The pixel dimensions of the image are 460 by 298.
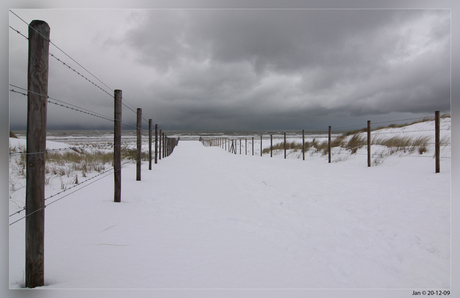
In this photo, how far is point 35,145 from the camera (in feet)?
6.72

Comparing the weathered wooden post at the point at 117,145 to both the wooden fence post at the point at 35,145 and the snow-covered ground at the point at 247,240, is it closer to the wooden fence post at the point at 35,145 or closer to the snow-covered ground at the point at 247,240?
the snow-covered ground at the point at 247,240

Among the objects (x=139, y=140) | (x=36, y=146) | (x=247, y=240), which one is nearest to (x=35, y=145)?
(x=36, y=146)

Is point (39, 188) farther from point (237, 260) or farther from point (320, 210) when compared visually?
point (320, 210)

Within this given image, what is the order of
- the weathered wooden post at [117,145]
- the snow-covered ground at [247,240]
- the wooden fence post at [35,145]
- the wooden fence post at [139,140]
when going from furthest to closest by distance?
the wooden fence post at [139,140] → the weathered wooden post at [117,145] → the snow-covered ground at [247,240] → the wooden fence post at [35,145]

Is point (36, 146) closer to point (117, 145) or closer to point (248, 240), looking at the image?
point (248, 240)

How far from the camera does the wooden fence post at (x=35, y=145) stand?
2.04 m

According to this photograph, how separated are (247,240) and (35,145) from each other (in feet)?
7.19

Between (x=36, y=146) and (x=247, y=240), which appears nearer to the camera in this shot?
(x=36, y=146)

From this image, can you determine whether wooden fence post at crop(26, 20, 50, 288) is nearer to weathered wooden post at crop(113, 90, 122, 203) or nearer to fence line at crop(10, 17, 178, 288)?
fence line at crop(10, 17, 178, 288)

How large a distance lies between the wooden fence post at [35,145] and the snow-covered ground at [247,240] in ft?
0.80

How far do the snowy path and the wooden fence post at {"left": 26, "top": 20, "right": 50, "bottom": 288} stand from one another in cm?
24

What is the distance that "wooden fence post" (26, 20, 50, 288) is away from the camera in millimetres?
2043

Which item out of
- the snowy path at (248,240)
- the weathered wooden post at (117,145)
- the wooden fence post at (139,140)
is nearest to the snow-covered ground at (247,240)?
the snowy path at (248,240)

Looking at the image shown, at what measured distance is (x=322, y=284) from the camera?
2.18 m
